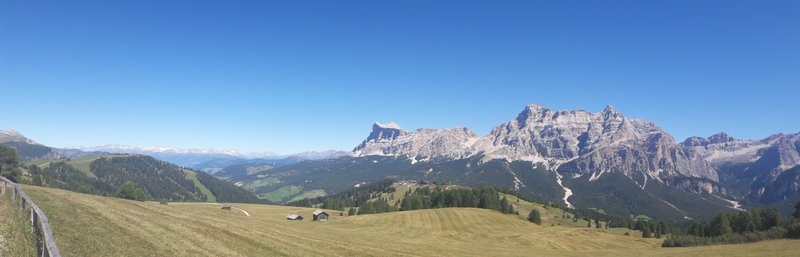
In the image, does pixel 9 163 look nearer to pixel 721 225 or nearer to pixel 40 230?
pixel 40 230

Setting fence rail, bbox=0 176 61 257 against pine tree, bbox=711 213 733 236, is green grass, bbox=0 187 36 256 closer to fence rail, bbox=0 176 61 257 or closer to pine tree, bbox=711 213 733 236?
fence rail, bbox=0 176 61 257

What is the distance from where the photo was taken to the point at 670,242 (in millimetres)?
89938

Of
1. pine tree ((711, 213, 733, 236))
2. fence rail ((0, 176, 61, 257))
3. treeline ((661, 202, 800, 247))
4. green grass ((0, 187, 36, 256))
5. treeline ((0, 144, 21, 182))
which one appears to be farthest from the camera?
pine tree ((711, 213, 733, 236))

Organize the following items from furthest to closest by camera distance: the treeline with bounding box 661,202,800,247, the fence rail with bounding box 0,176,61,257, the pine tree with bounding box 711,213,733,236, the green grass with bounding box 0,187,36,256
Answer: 1. the pine tree with bounding box 711,213,733,236
2. the treeline with bounding box 661,202,800,247
3. the green grass with bounding box 0,187,36,256
4. the fence rail with bounding box 0,176,61,257

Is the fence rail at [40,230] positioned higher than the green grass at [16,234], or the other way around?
the fence rail at [40,230]

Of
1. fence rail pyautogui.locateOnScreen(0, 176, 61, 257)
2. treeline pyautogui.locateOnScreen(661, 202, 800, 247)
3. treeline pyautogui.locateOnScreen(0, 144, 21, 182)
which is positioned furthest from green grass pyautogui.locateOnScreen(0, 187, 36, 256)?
treeline pyautogui.locateOnScreen(0, 144, 21, 182)

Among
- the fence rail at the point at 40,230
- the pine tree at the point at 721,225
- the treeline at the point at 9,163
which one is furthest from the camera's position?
the pine tree at the point at 721,225

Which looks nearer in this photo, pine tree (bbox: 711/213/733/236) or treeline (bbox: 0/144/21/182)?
treeline (bbox: 0/144/21/182)

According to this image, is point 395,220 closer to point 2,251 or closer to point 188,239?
point 188,239

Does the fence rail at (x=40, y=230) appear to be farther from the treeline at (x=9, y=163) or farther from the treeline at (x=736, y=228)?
the treeline at (x=9, y=163)

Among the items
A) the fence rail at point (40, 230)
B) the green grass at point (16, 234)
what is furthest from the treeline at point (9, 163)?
the green grass at point (16, 234)

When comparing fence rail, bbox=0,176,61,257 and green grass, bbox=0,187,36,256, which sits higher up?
fence rail, bbox=0,176,61,257

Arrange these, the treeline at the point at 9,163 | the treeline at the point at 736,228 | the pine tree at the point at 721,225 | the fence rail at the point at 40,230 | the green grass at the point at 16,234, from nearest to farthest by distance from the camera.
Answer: the fence rail at the point at 40,230 → the green grass at the point at 16,234 → the treeline at the point at 736,228 → the treeline at the point at 9,163 → the pine tree at the point at 721,225

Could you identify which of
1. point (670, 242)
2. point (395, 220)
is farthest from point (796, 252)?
point (395, 220)
